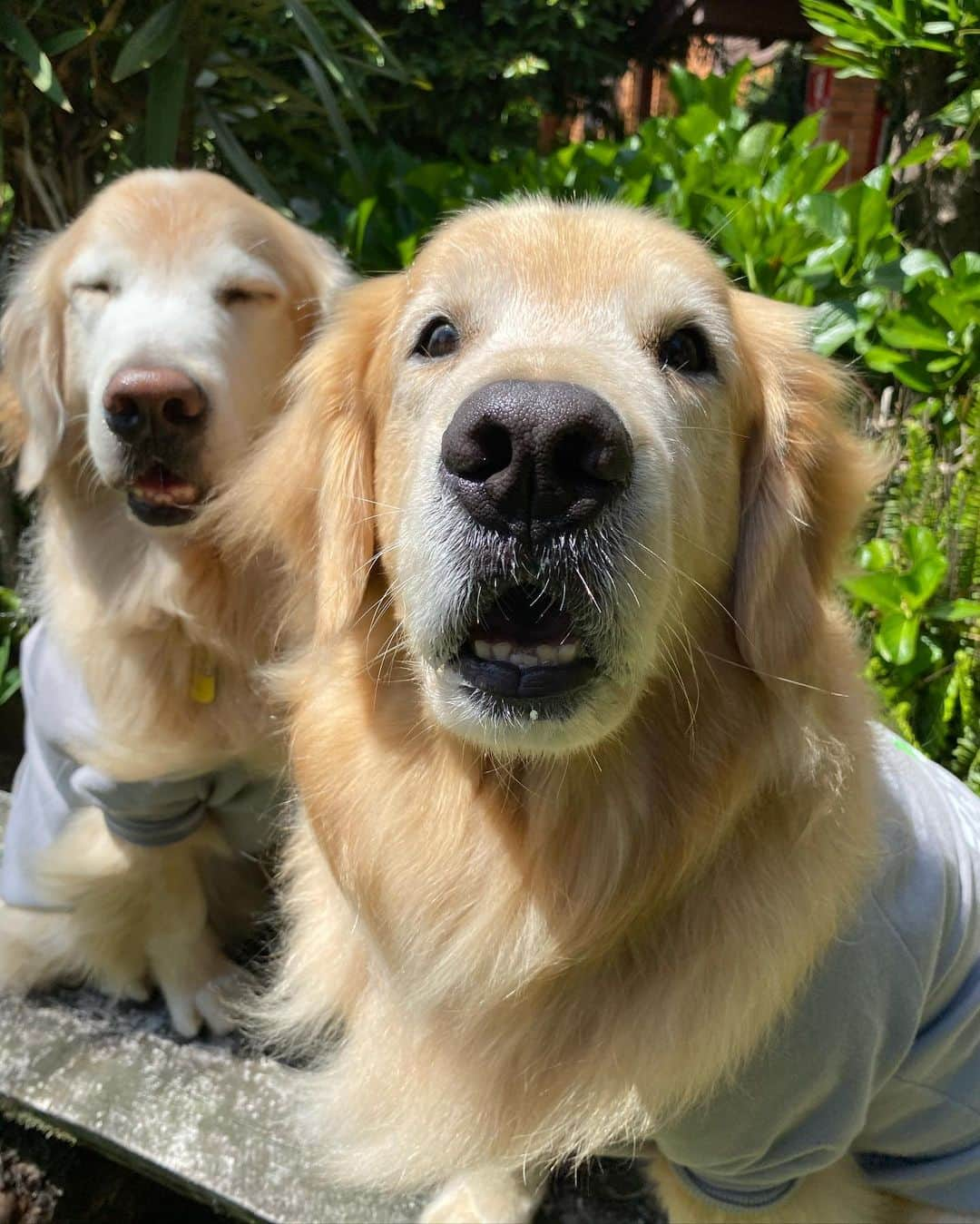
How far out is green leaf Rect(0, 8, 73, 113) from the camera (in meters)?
3.04

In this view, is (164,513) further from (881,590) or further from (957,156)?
(957,156)

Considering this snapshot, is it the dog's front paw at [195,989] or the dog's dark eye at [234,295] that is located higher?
the dog's dark eye at [234,295]

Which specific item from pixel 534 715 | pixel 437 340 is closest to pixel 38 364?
pixel 437 340

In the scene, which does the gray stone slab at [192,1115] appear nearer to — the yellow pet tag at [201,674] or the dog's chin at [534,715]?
the yellow pet tag at [201,674]

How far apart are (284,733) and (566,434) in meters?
1.25

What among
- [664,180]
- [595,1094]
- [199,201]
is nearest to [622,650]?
[595,1094]

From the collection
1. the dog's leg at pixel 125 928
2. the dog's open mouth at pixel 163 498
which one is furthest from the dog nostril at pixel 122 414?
the dog's leg at pixel 125 928

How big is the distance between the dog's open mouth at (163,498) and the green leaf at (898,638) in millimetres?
1896

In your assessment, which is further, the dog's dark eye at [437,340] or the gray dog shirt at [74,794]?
the gray dog shirt at [74,794]

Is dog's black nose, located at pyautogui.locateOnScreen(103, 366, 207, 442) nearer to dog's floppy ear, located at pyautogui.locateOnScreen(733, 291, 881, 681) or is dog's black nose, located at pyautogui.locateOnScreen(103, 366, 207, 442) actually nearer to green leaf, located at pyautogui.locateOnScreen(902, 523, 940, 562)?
dog's floppy ear, located at pyautogui.locateOnScreen(733, 291, 881, 681)

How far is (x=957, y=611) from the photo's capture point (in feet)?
9.12

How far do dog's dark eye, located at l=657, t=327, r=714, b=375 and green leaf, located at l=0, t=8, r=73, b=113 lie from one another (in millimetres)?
2473

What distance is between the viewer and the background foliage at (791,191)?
298cm

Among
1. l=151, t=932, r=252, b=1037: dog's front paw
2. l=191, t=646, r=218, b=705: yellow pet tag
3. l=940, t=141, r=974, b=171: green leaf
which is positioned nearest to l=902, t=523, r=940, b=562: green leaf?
l=940, t=141, r=974, b=171: green leaf
